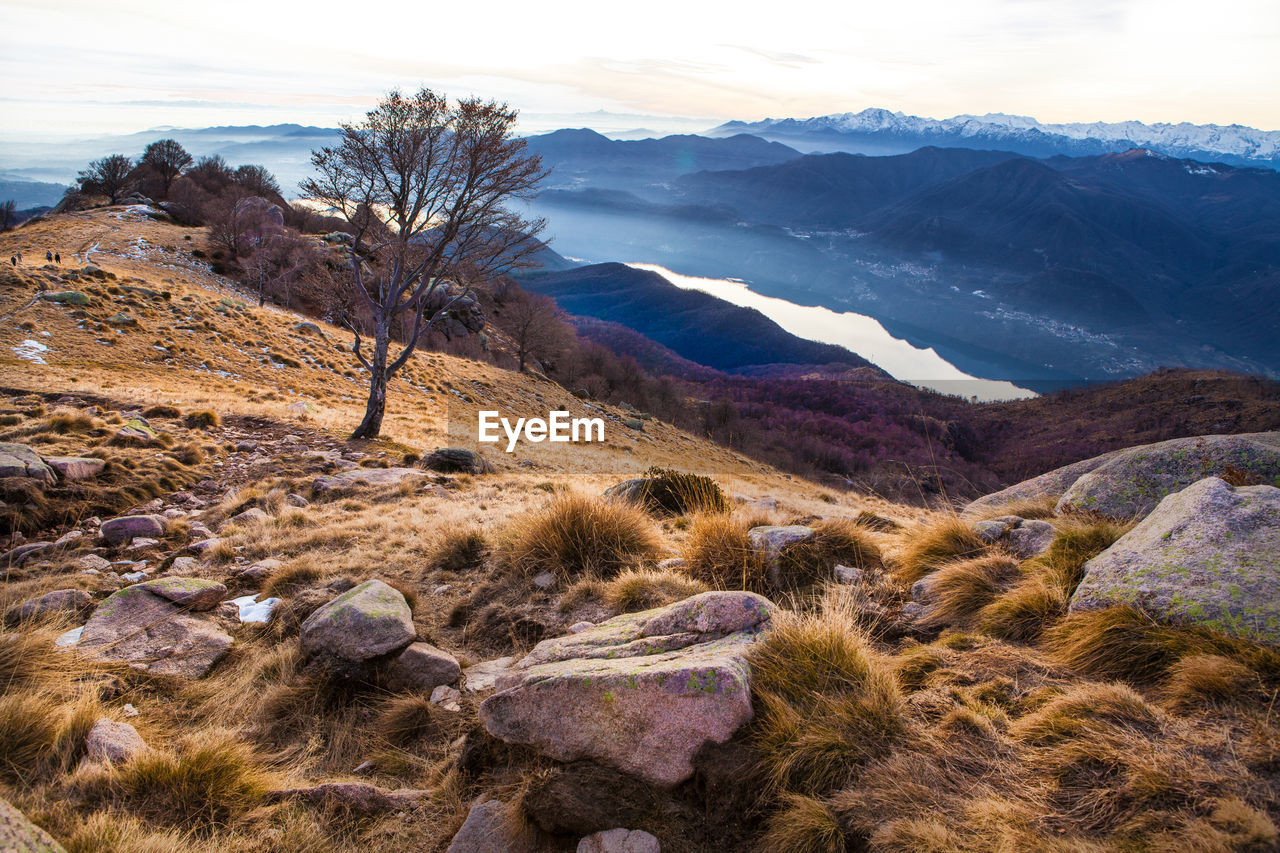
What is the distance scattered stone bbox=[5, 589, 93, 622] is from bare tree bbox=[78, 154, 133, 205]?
76681 millimetres

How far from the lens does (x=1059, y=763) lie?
2.71 m

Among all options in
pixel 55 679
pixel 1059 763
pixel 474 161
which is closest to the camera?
pixel 1059 763

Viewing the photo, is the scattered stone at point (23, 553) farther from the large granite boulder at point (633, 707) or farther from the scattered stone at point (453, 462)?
the scattered stone at point (453, 462)

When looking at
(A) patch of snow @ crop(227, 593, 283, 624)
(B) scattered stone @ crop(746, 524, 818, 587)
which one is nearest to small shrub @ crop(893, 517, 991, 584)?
(B) scattered stone @ crop(746, 524, 818, 587)

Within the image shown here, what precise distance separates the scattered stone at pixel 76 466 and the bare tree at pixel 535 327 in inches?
1641

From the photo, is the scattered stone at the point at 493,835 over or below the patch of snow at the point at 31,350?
below

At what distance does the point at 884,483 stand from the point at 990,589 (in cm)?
4402

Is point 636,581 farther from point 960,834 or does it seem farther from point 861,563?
point 960,834

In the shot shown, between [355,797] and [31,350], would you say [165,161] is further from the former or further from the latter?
[355,797]

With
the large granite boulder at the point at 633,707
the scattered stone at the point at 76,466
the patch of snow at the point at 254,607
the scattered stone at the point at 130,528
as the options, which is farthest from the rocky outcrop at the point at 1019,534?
the scattered stone at the point at 76,466

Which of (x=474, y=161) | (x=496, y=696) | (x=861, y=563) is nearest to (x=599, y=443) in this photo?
(x=474, y=161)

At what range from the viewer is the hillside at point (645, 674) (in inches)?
107

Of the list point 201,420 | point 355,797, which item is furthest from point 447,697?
point 201,420

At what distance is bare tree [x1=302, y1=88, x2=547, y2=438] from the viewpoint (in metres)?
16.1
